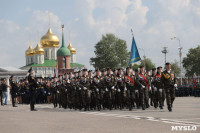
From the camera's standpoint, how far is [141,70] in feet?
57.8

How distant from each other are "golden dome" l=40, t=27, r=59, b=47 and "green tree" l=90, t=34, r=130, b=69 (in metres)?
34.8

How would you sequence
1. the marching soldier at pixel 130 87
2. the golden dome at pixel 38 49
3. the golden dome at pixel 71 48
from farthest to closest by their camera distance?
the golden dome at pixel 71 48
the golden dome at pixel 38 49
the marching soldier at pixel 130 87

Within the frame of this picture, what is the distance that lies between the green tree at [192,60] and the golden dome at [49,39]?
49698 mm

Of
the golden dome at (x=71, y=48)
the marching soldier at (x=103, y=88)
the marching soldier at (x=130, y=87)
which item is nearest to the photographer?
the marching soldier at (x=130, y=87)

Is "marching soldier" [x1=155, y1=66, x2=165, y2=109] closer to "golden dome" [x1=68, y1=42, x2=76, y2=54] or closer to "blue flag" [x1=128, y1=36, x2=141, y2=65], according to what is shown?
"blue flag" [x1=128, y1=36, x2=141, y2=65]

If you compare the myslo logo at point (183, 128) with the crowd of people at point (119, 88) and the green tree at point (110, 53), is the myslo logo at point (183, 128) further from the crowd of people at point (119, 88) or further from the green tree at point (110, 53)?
the green tree at point (110, 53)

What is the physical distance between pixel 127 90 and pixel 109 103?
127cm

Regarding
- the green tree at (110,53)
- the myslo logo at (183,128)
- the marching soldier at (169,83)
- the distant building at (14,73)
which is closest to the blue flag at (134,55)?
the marching soldier at (169,83)

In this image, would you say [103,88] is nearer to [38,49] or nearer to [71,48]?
[38,49]

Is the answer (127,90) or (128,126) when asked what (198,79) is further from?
(128,126)

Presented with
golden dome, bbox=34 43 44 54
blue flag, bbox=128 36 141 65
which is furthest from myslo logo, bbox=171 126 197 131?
golden dome, bbox=34 43 44 54

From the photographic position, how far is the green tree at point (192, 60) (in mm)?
104744

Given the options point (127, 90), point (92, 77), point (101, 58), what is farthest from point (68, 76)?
point (101, 58)

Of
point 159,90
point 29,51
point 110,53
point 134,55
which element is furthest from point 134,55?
point 29,51
